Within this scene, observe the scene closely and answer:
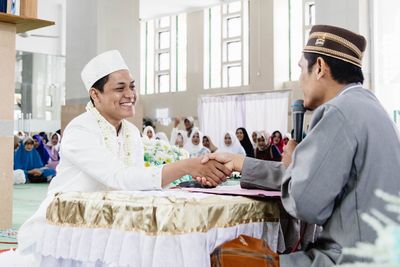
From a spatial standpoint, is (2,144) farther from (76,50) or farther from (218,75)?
(218,75)

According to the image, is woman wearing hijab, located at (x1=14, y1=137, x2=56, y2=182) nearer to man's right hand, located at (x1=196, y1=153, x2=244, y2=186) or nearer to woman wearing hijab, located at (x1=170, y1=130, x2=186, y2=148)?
woman wearing hijab, located at (x1=170, y1=130, x2=186, y2=148)

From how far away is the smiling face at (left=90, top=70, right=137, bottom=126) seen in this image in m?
2.64

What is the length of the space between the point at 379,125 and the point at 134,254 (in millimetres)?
858

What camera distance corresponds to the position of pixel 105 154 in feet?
7.91

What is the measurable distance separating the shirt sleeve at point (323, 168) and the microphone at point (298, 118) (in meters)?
0.37

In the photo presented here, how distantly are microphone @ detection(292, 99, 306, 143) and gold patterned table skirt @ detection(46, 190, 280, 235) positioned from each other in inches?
9.9

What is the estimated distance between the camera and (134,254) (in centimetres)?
178

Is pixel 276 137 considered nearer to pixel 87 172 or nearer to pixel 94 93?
pixel 94 93

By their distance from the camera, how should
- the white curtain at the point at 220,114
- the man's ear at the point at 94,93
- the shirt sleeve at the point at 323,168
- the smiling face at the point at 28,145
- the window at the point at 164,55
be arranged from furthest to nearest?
the window at the point at 164,55
the white curtain at the point at 220,114
the smiling face at the point at 28,145
the man's ear at the point at 94,93
the shirt sleeve at the point at 323,168

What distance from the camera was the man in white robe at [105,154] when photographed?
227 cm

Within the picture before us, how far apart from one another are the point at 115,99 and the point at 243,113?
1212 centimetres

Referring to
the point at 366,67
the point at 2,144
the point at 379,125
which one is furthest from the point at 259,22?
the point at 379,125

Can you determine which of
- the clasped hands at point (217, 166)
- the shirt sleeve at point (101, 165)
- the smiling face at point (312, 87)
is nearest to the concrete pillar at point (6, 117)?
the shirt sleeve at point (101, 165)

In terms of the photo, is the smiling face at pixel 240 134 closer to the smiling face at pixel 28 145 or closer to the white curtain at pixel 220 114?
the white curtain at pixel 220 114
